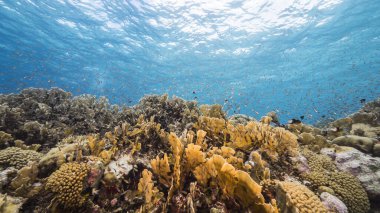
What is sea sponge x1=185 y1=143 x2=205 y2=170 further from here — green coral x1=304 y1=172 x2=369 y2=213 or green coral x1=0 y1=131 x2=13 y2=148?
green coral x1=0 y1=131 x2=13 y2=148

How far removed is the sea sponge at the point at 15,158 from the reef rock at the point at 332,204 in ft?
14.6

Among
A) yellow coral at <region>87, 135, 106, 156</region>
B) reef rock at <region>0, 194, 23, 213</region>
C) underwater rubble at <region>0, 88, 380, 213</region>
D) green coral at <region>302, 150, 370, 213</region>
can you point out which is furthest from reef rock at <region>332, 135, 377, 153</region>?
reef rock at <region>0, 194, 23, 213</region>

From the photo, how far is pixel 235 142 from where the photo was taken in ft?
12.4

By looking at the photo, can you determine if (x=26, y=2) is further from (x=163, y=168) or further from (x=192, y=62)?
(x=163, y=168)

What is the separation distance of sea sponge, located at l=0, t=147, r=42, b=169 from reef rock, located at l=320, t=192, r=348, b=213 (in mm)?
4456

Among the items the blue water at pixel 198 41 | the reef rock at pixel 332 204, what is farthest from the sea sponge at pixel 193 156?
the blue water at pixel 198 41

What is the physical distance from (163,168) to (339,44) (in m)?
32.9

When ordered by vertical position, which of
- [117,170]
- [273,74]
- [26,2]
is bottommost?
[117,170]

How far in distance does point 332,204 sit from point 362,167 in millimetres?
1647

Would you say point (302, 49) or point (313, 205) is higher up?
point (302, 49)

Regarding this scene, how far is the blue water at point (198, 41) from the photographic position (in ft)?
66.8

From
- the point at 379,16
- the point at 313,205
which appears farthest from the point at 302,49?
the point at 313,205

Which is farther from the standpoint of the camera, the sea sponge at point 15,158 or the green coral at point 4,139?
the green coral at point 4,139

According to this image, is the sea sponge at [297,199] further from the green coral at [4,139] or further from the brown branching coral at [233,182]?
the green coral at [4,139]
